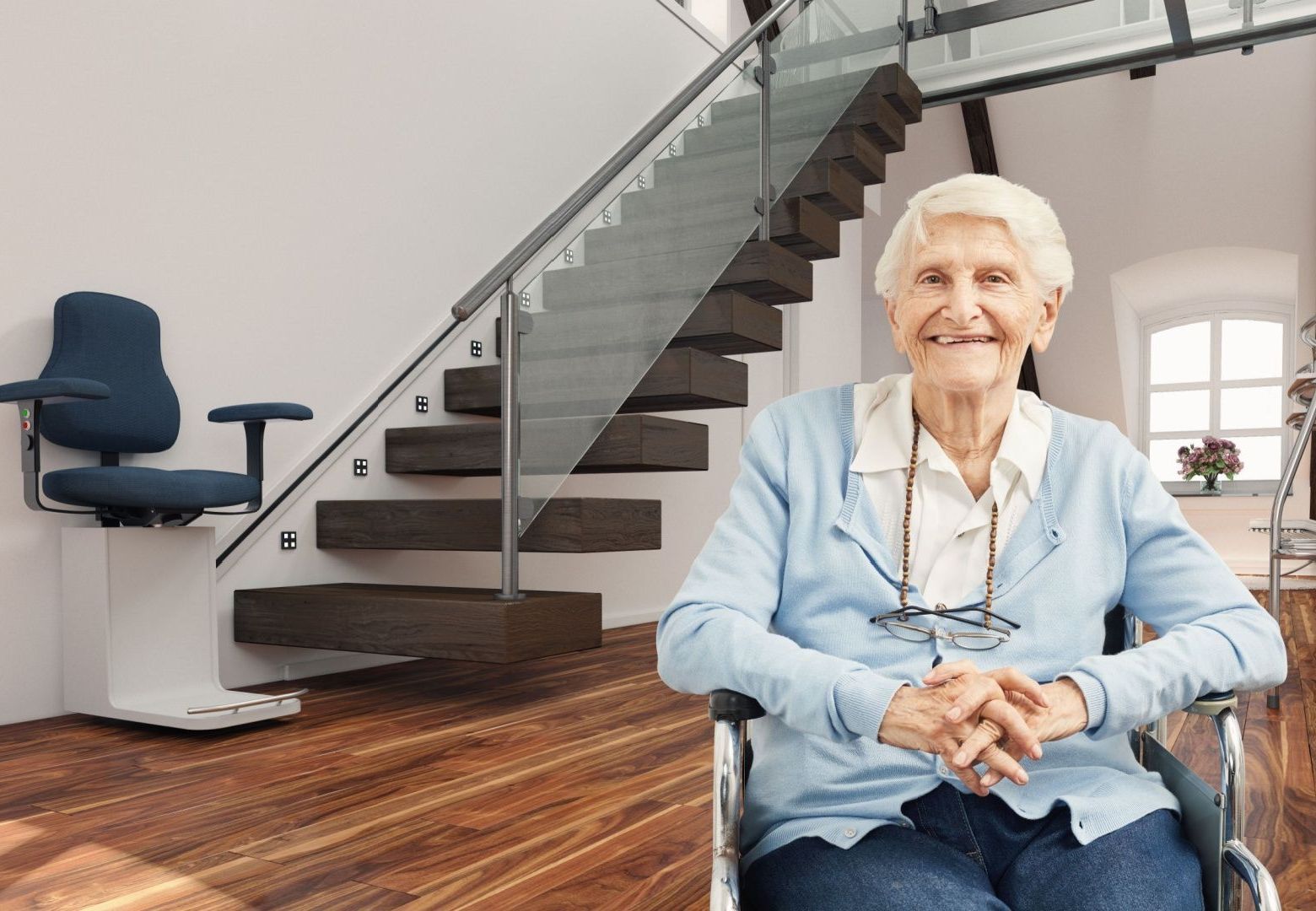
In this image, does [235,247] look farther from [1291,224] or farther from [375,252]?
[1291,224]

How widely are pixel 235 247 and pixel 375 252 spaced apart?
0.61 meters

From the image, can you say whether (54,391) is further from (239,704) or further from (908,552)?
(908,552)

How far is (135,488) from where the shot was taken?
8.78 ft

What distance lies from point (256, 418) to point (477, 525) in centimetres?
76

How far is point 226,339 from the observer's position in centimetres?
346

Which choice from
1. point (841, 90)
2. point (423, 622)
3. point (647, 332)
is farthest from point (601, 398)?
point (841, 90)

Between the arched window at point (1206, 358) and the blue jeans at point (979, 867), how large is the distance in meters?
8.55

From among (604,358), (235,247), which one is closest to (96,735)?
(235,247)

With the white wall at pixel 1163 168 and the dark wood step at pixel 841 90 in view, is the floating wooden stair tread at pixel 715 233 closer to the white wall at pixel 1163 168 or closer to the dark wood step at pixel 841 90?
the dark wood step at pixel 841 90

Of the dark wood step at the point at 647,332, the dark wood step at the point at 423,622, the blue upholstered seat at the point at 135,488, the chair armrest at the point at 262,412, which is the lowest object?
the dark wood step at the point at 423,622

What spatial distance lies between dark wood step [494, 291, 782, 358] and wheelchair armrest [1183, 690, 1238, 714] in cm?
245

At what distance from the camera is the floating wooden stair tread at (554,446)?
3.31 m

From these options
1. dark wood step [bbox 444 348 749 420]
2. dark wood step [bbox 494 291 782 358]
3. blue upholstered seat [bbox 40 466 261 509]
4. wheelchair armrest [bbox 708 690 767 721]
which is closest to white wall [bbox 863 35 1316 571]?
dark wood step [bbox 494 291 782 358]

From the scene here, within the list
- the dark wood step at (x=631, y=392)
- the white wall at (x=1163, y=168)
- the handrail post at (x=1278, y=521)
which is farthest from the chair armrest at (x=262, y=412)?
the white wall at (x=1163, y=168)
